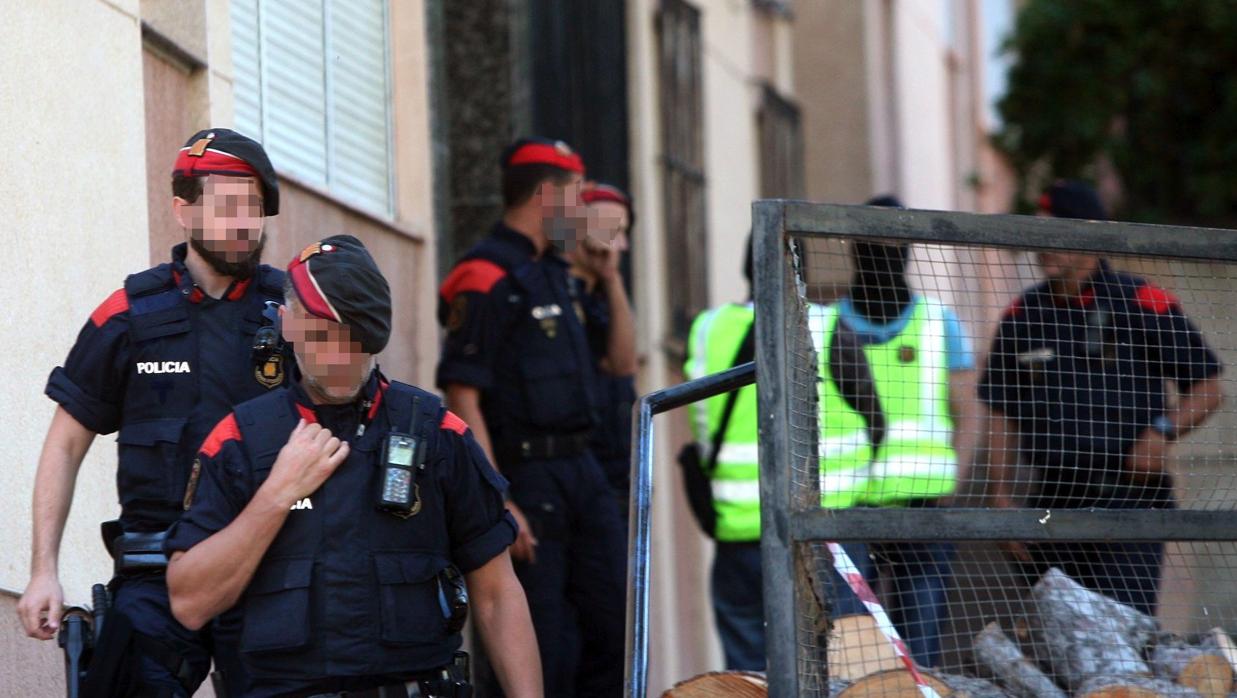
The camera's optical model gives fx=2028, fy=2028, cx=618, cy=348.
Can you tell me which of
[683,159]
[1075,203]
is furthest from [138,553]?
[683,159]

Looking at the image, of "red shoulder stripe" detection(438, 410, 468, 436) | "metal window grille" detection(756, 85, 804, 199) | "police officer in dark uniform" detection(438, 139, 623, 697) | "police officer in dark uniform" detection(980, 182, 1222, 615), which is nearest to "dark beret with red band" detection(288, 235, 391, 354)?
"red shoulder stripe" detection(438, 410, 468, 436)

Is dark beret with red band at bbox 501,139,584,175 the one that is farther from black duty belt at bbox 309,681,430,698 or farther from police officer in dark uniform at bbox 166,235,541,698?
black duty belt at bbox 309,681,430,698

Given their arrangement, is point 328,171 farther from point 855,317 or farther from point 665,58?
point 665,58

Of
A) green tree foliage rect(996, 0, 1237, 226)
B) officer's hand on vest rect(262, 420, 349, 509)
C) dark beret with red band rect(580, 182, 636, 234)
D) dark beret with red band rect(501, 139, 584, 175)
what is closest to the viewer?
officer's hand on vest rect(262, 420, 349, 509)

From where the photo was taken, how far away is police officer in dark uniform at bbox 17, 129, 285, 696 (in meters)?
4.34

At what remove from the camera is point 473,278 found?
6609mm

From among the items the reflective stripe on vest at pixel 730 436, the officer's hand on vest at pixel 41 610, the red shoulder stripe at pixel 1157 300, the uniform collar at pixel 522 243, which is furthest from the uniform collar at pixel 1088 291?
the officer's hand on vest at pixel 41 610

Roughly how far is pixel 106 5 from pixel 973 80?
16348mm

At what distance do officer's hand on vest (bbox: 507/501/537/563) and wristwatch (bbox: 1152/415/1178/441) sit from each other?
1921 mm

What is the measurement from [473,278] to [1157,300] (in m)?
2.36

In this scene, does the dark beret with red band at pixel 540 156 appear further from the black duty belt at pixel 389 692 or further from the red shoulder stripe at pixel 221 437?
the black duty belt at pixel 389 692

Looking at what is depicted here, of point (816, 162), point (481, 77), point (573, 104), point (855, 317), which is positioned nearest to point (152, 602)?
point (855, 317)

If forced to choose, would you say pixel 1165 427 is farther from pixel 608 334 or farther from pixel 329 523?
pixel 329 523

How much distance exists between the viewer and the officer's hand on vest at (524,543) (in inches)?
247
